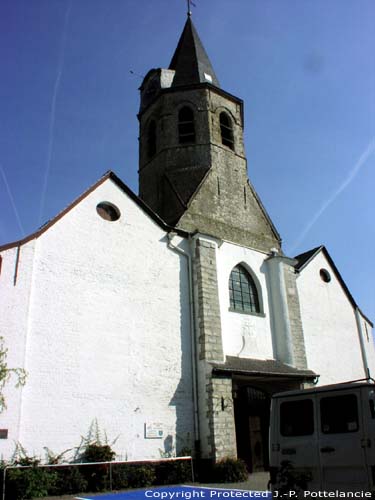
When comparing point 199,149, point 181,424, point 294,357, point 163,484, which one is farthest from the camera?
point 199,149

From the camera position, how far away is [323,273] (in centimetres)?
1992

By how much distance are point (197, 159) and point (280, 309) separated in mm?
6894

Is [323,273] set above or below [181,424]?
above

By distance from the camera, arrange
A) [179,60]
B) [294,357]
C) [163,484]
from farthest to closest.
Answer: [179,60]
[294,357]
[163,484]

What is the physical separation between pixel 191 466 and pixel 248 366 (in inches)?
136

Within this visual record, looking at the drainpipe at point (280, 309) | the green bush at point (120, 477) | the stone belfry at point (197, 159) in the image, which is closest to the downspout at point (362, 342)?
the drainpipe at point (280, 309)

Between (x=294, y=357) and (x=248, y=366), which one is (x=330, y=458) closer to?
(x=248, y=366)

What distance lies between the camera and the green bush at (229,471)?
11.9 m

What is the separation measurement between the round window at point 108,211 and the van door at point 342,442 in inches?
367

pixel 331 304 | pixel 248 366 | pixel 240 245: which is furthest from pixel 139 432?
pixel 331 304

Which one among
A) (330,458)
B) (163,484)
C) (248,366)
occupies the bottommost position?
(163,484)

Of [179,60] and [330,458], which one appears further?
[179,60]

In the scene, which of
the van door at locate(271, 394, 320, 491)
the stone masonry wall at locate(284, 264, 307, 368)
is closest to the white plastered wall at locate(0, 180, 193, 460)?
the stone masonry wall at locate(284, 264, 307, 368)

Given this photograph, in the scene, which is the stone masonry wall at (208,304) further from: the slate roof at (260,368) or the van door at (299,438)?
the van door at (299,438)
